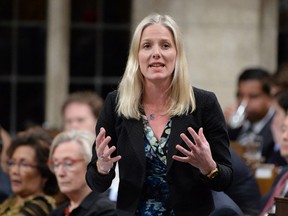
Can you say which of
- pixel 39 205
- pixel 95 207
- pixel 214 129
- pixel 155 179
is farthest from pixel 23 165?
pixel 214 129

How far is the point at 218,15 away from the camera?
1288 centimetres

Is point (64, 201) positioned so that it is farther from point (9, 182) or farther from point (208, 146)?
point (208, 146)

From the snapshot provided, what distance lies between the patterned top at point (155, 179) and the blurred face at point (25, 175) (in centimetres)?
253

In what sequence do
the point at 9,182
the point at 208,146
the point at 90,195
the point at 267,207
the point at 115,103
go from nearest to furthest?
the point at 208,146, the point at 115,103, the point at 90,195, the point at 267,207, the point at 9,182

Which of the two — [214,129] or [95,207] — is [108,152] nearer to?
[214,129]

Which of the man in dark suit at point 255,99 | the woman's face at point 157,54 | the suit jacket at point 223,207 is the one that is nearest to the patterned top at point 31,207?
the suit jacket at point 223,207

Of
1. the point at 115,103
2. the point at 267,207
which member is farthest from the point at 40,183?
the point at 115,103

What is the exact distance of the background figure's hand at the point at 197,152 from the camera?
5074 millimetres

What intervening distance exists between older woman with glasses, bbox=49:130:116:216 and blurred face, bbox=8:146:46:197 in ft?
1.81

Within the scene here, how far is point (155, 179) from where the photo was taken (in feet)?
17.5

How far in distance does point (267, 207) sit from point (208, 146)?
2476 millimetres

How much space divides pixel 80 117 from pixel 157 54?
4130mm

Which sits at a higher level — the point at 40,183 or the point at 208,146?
the point at 208,146

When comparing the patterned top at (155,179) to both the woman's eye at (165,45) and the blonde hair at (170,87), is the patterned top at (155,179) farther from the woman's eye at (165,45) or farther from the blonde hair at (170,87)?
the woman's eye at (165,45)
